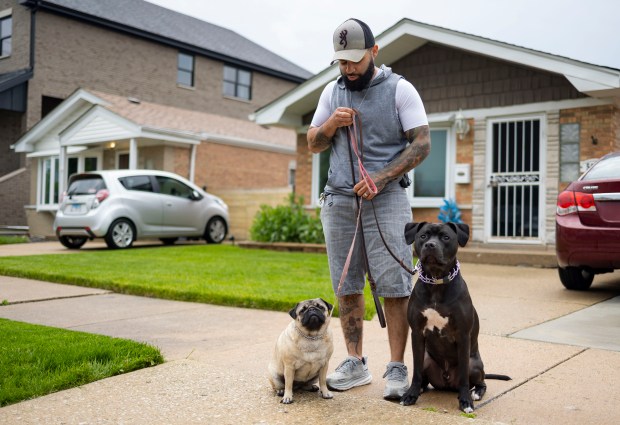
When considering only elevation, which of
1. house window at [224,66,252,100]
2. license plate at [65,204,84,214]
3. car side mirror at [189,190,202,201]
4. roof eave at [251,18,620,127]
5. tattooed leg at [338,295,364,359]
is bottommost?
tattooed leg at [338,295,364,359]

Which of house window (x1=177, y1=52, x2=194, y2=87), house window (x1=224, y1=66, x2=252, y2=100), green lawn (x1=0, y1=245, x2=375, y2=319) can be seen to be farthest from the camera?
house window (x1=224, y1=66, x2=252, y2=100)

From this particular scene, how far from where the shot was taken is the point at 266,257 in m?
11.4

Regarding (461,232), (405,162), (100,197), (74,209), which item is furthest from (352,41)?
(74,209)

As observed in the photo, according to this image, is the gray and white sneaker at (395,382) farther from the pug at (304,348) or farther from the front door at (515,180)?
the front door at (515,180)

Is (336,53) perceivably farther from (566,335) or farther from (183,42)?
(183,42)

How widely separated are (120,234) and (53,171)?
344 inches

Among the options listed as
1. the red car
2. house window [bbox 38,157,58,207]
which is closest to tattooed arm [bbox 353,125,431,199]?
the red car

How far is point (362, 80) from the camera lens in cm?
373

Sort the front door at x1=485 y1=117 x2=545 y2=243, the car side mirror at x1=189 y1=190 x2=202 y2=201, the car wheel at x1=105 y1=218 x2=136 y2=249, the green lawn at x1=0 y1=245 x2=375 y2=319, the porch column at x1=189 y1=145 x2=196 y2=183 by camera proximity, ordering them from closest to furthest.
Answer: the green lawn at x1=0 y1=245 x2=375 y2=319 < the front door at x1=485 y1=117 x2=545 y2=243 < the car wheel at x1=105 y1=218 x2=136 y2=249 < the car side mirror at x1=189 y1=190 x2=202 y2=201 < the porch column at x1=189 y1=145 x2=196 y2=183

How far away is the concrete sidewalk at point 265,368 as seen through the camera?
318 centimetres

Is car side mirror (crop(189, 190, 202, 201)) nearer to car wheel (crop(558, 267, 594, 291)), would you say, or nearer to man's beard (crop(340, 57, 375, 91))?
car wheel (crop(558, 267, 594, 291))

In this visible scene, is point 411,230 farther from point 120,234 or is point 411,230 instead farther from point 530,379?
point 120,234

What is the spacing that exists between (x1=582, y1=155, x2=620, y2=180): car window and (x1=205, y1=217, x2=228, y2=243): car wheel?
1021cm

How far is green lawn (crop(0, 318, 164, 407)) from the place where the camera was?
3.59 meters
